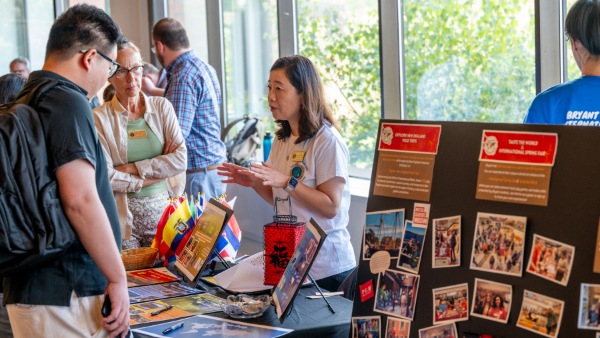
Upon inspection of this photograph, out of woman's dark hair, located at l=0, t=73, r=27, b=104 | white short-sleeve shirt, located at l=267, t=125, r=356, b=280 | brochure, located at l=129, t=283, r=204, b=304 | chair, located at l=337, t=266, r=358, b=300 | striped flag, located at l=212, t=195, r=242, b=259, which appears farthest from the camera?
woman's dark hair, located at l=0, t=73, r=27, b=104

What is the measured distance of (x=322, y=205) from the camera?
2.64 meters

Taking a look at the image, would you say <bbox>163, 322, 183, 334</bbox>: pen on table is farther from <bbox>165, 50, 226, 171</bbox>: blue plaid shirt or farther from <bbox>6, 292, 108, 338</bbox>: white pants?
<bbox>165, 50, 226, 171</bbox>: blue plaid shirt

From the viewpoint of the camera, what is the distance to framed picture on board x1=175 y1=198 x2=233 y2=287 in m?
2.52

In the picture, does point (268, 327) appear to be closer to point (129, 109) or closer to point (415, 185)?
point (415, 185)

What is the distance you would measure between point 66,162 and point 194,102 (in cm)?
289

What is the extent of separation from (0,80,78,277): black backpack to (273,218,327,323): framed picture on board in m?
0.65

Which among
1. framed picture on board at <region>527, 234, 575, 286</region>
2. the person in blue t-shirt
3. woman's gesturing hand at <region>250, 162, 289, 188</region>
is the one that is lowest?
framed picture on board at <region>527, 234, 575, 286</region>

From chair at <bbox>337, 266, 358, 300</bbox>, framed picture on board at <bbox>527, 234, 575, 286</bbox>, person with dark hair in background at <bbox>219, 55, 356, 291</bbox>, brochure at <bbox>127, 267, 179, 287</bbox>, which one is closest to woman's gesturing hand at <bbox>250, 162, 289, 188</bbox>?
person with dark hair in background at <bbox>219, 55, 356, 291</bbox>

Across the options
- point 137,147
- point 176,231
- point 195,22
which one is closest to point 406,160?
point 176,231

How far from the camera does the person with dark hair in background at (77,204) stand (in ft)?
5.74

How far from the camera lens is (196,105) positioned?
182 inches

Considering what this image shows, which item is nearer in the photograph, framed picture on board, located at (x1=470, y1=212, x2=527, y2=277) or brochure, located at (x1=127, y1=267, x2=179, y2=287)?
framed picture on board, located at (x1=470, y1=212, x2=527, y2=277)

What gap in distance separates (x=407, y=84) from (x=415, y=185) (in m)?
2.84

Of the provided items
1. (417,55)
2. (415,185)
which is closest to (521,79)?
(417,55)
